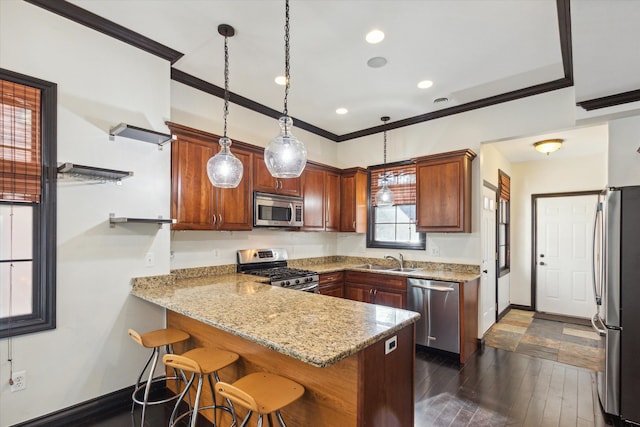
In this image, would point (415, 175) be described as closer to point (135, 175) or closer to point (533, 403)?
point (533, 403)

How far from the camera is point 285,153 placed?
85.5 inches

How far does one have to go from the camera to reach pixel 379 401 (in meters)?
1.69

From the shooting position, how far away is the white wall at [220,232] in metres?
3.37

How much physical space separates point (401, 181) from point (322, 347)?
372 centimetres

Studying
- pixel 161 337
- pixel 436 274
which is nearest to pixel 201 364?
pixel 161 337

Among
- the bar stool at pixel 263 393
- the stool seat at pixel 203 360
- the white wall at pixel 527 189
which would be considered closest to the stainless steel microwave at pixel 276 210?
the stool seat at pixel 203 360

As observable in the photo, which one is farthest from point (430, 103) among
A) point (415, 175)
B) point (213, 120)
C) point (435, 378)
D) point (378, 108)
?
point (435, 378)

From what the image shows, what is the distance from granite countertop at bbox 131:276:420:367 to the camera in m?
1.47

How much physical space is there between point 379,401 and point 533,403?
1.93 m

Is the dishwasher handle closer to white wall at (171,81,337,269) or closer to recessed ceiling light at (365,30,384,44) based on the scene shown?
white wall at (171,81,337,269)

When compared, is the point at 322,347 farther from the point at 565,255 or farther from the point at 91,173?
the point at 565,255

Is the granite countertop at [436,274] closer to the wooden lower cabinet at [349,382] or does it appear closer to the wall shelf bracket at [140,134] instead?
the wooden lower cabinet at [349,382]

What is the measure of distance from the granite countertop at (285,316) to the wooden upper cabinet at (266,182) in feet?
4.23

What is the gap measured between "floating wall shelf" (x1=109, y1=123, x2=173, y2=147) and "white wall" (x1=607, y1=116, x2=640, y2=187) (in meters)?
3.87
